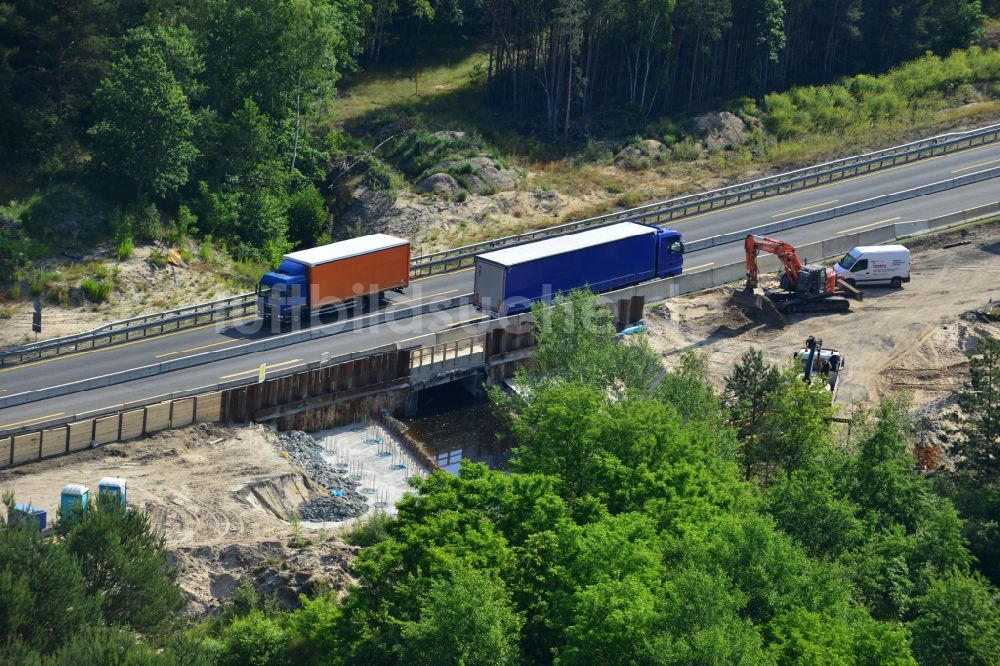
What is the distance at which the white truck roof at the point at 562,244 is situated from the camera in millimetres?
60906

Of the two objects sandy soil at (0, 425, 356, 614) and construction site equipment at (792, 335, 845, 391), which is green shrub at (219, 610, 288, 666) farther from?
construction site equipment at (792, 335, 845, 391)

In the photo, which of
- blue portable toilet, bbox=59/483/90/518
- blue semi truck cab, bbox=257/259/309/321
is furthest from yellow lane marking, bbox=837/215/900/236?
blue portable toilet, bbox=59/483/90/518

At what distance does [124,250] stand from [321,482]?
23.5m

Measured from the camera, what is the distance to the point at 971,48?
100125mm

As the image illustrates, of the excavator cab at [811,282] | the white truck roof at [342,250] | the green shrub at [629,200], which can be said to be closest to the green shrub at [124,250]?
the white truck roof at [342,250]

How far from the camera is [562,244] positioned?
62.7 metres

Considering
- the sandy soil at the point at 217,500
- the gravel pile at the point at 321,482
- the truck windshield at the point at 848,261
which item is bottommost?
the gravel pile at the point at 321,482

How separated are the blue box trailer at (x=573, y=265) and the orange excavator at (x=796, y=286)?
397 cm

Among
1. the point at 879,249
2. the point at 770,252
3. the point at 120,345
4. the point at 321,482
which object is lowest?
the point at 321,482

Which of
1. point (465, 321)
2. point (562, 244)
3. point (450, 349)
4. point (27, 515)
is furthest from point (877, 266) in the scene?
point (27, 515)

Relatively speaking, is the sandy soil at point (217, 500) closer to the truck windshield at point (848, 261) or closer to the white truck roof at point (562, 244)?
the white truck roof at point (562, 244)

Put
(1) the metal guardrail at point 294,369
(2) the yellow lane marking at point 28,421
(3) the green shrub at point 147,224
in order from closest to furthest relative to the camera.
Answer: (1) the metal guardrail at point 294,369
(2) the yellow lane marking at point 28,421
(3) the green shrub at point 147,224

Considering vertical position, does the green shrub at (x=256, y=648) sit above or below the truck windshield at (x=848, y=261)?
below

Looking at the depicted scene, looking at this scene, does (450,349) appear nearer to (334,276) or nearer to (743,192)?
(334,276)
